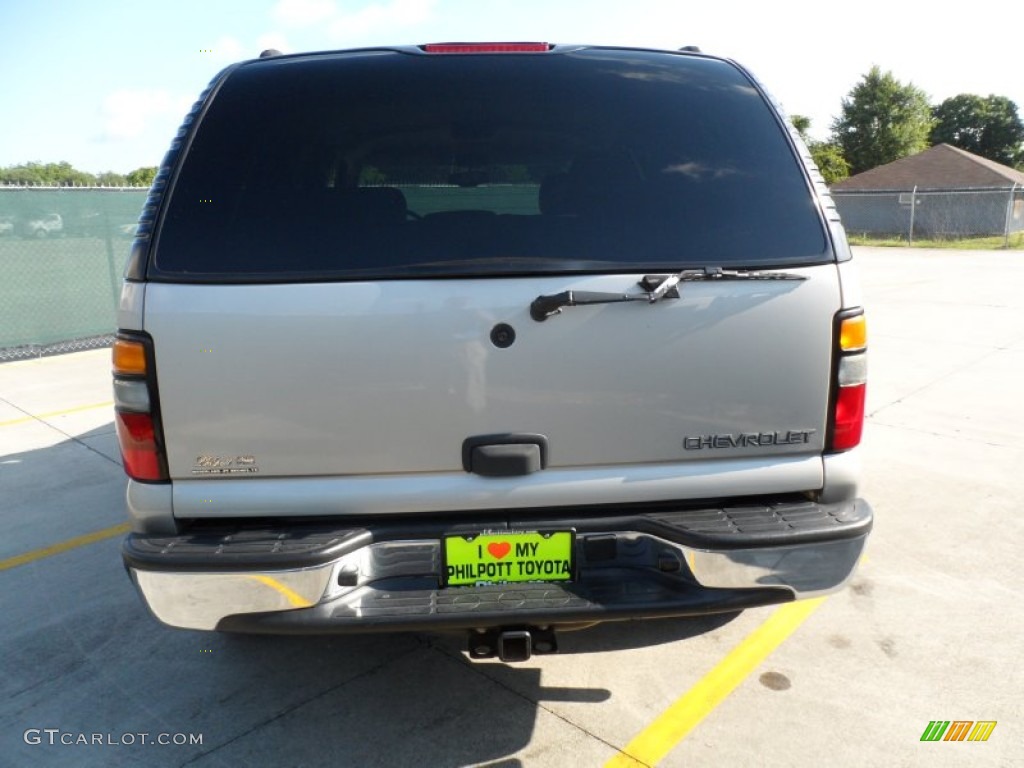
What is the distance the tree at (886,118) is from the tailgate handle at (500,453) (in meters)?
58.0

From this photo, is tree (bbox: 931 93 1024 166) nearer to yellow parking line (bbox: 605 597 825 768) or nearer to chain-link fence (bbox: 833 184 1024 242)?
chain-link fence (bbox: 833 184 1024 242)

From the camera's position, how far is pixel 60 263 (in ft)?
33.8

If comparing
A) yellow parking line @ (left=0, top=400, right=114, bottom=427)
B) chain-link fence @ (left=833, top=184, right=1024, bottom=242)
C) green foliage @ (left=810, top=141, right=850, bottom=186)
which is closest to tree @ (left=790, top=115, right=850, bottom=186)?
green foliage @ (left=810, top=141, right=850, bottom=186)

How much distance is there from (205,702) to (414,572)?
1.18 metres

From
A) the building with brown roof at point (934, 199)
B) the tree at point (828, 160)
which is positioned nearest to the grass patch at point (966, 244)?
the building with brown roof at point (934, 199)

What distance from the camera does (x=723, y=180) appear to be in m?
2.45

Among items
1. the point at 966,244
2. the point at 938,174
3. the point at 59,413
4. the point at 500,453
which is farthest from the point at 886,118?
the point at 500,453

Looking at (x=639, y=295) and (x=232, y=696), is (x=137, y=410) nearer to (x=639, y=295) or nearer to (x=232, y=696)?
(x=232, y=696)

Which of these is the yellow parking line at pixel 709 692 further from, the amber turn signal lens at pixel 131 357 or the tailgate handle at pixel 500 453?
the amber turn signal lens at pixel 131 357

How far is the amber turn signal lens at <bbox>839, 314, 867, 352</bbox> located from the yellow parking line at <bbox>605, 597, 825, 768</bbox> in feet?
3.67

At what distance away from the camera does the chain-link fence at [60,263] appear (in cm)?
986

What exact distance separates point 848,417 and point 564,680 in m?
1.40

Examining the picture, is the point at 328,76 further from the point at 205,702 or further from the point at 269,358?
the point at 205,702

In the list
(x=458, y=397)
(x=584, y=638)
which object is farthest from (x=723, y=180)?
(x=584, y=638)
